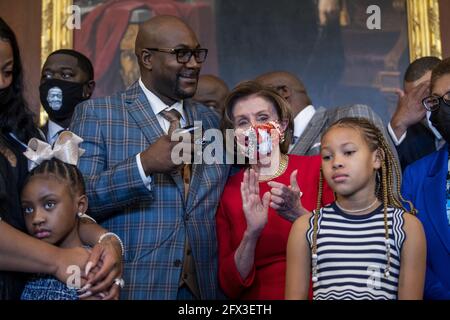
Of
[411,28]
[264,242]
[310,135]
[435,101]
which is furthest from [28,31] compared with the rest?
[435,101]

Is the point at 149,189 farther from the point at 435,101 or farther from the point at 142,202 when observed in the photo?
the point at 435,101

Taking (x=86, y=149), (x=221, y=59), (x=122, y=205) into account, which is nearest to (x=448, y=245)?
(x=122, y=205)

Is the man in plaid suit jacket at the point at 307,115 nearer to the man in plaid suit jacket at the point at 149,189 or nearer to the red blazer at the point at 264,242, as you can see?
the red blazer at the point at 264,242

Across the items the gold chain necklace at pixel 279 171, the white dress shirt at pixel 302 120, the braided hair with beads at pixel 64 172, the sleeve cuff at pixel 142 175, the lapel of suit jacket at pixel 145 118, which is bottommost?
the braided hair with beads at pixel 64 172

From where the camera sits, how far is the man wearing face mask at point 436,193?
292 centimetres

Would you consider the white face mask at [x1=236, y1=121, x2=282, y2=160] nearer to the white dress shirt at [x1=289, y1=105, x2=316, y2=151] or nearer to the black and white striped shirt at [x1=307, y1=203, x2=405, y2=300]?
the black and white striped shirt at [x1=307, y1=203, x2=405, y2=300]

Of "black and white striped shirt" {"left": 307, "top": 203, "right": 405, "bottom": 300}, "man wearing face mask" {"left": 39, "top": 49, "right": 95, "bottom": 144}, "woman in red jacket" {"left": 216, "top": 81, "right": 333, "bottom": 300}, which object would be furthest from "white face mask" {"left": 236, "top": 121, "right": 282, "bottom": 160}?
"man wearing face mask" {"left": 39, "top": 49, "right": 95, "bottom": 144}

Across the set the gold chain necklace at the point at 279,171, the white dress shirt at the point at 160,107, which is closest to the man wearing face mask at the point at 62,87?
the white dress shirt at the point at 160,107

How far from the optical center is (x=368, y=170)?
274 cm

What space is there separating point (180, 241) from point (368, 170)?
2.96 feet

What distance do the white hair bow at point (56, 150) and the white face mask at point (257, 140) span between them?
73 centimetres

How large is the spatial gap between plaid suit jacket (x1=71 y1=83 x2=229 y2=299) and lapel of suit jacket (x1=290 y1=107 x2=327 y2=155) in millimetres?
695

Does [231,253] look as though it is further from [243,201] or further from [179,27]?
[179,27]
